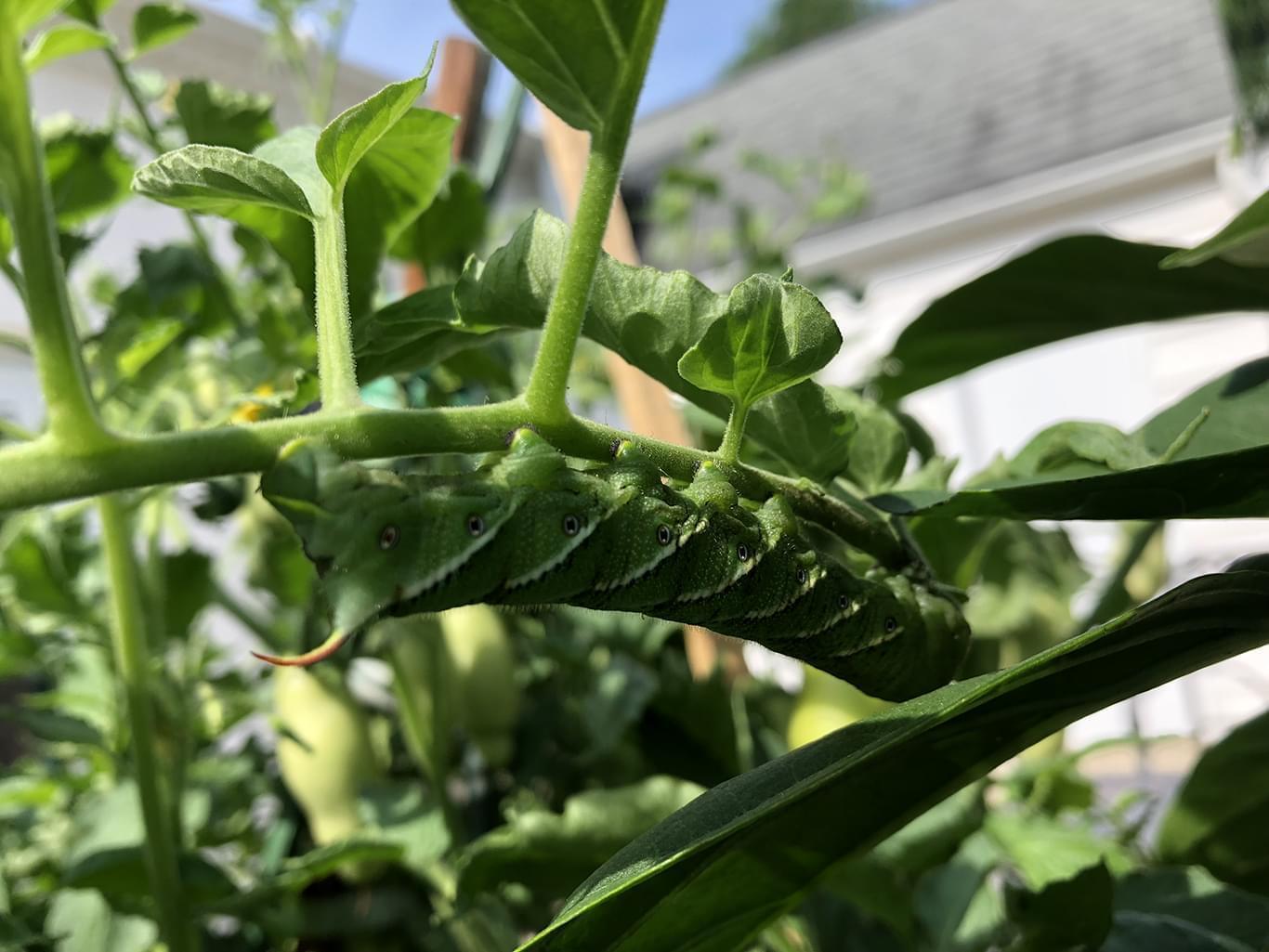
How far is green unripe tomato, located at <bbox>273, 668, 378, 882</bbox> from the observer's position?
78 cm

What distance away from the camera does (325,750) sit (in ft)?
2.56

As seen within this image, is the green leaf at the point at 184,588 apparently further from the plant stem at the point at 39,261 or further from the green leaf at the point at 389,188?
the plant stem at the point at 39,261

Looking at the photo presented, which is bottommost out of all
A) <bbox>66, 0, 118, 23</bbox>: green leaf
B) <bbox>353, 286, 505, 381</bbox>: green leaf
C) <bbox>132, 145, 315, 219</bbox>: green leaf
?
<bbox>353, 286, 505, 381</bbox>: green leaf

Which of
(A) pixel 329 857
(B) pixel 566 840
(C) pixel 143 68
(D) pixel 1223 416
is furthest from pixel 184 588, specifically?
(C) pixel 143 68

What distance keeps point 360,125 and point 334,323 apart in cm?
7

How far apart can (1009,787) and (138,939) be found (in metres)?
0.71

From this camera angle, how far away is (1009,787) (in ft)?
2.98

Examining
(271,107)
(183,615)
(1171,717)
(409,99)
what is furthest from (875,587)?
(1171,717)

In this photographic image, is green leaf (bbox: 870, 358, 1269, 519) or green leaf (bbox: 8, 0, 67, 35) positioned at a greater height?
green leaf (bbox: 8, 0, 67, 35)

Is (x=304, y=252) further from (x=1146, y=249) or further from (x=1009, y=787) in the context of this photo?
(x=1009, y=787)

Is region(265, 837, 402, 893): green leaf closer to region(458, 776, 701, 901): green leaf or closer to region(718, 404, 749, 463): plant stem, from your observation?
region(458, 776, 701, 901): green leaf

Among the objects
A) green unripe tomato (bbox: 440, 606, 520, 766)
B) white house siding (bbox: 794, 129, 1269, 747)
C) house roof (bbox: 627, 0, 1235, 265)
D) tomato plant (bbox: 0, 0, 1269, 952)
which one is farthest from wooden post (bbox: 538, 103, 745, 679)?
house roof (bbox: 627, 0, 1235, 265)

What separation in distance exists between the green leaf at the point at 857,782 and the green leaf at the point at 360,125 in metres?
0.24

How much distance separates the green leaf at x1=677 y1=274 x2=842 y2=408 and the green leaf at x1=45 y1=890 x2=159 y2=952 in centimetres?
64
